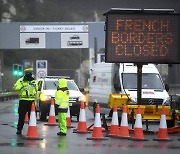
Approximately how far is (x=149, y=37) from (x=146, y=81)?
20.4 feet

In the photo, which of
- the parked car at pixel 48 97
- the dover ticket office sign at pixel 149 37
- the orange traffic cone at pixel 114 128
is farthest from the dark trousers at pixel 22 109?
the parked car at pixel 48 97

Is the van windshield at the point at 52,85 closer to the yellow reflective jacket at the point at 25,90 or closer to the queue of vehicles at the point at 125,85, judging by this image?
the queue of vehicles at the point at 125,85

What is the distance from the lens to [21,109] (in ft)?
52.3

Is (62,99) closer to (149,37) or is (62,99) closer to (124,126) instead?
(124,126)

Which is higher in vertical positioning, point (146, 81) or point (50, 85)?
point (146, 81)

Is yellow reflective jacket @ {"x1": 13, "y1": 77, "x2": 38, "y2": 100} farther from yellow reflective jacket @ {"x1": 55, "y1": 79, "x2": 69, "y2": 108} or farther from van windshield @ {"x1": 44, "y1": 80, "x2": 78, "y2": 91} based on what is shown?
van windshield @ {"x1": 44, "y1": 80, "x2": 78, "y2": 91}

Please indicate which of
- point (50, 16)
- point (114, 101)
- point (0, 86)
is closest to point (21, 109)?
point (114, 101)

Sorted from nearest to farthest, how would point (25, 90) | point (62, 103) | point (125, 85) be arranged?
point (62, 103) < point (25, 90) < point (125, 85)

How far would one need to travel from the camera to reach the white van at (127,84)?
21.5 meters

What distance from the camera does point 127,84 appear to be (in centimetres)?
2255

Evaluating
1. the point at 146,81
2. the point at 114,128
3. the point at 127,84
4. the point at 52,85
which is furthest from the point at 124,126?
the point at 52,85

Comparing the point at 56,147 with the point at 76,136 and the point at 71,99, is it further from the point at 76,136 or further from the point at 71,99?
the point at 71,99

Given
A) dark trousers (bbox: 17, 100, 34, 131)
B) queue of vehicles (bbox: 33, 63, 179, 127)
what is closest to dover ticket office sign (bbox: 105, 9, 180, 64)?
dark trousers (bbox: 17, 100, 34, 131)

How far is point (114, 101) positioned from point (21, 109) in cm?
316
